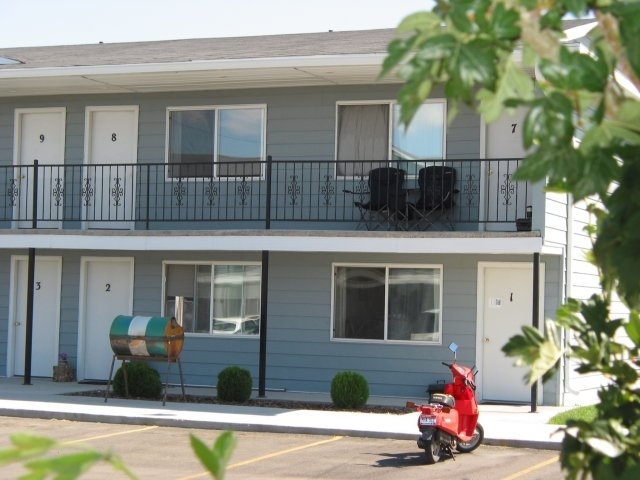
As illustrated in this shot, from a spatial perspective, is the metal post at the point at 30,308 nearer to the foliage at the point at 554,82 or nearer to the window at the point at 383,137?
the window at the point at 383,137

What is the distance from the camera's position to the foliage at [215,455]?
1.54 m

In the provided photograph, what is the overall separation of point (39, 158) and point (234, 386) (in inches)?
269

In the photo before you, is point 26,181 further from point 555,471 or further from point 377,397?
point 555,471

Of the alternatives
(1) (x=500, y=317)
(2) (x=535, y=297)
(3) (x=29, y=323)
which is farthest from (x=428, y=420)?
(3) (x=29, y=323)

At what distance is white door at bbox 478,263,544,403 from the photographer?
18.5 meters

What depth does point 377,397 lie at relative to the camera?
743 inches

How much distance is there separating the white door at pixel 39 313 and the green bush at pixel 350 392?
260 inches

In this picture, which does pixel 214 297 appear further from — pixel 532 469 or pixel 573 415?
pixel 532 469

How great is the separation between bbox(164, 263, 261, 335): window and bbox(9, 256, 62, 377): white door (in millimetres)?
2409

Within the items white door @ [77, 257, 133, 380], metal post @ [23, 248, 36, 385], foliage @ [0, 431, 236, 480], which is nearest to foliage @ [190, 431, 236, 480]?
foliage @ [0, 431, 236, 480]

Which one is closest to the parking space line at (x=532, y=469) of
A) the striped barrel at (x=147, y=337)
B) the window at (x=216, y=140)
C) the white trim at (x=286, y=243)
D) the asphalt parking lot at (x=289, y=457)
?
the asphalt parking lot at (x=289, y=457)

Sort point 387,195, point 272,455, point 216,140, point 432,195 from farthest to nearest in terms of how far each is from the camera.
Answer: point 216,140, point 432,195, point 387,195, point 272,455

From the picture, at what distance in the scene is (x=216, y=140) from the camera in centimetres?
2031

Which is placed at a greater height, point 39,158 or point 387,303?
point 39,158
